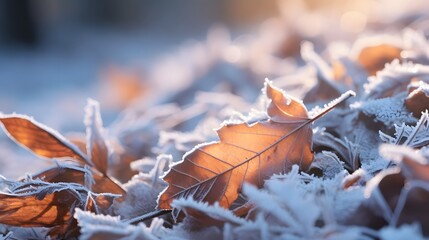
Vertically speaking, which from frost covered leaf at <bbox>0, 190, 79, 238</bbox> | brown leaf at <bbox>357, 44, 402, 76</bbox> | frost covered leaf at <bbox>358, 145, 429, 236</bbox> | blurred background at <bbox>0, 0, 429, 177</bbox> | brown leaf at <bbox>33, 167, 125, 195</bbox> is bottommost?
frost covered leaf at <bbox>358, 145, 429, 236</bbox>

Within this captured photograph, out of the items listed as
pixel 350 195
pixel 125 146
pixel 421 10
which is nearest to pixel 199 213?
pixel 350 195

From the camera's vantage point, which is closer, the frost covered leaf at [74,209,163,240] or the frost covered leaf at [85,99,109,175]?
the frost covered leaf at [74,209,163,240]

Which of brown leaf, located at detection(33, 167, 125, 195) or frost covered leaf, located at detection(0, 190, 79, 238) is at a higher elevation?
brown leaf, located at detection(33, 167, 125, 195)

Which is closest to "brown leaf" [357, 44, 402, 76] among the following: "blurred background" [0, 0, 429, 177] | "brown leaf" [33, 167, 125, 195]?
"blurred background" [0, 0, 429, 177]

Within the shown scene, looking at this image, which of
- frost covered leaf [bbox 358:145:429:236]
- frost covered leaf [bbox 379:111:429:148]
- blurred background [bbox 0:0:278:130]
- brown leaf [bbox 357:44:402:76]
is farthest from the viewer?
blurred background [bbox 0:0:278:130]

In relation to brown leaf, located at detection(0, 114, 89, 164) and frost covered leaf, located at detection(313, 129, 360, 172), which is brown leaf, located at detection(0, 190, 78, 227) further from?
frost covered leaf, located at detection(313, 129, 360, 172)

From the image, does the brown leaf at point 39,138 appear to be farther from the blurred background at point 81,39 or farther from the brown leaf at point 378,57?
the blurred background at point 81,39

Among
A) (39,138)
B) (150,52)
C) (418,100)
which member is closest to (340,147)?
(418,100)
